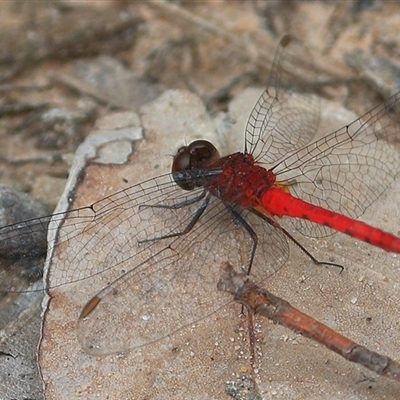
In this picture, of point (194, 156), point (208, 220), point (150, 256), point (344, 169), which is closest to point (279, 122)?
point (344, 169)

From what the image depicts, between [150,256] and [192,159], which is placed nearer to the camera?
[150,256]

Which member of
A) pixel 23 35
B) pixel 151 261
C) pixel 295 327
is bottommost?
pixel 295 327

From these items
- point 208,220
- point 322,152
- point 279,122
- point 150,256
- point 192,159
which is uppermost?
point 279,122

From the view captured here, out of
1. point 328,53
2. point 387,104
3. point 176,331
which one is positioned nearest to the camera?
point 176,331

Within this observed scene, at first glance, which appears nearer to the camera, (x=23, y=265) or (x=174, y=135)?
(x=23, y=265)

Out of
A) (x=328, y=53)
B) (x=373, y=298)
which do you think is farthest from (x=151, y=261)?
(x=328, y=53)

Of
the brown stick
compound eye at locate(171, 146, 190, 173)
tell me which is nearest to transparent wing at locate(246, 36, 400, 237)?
compound eye at locate(171, 146, 190, 173)

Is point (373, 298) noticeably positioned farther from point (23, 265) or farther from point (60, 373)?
point (23, 265)

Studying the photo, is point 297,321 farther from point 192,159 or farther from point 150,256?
point 192,159
